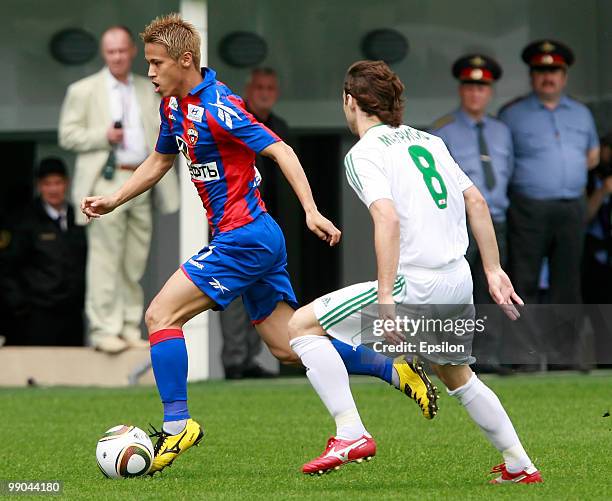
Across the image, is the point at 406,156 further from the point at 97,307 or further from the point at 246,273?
the point at 97,307

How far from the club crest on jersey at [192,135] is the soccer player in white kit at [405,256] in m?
0.99

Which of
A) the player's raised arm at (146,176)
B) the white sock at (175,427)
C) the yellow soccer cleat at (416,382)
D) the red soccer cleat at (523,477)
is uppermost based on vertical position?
the player's raised arm at (146,176)

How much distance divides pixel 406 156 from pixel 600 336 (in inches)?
294

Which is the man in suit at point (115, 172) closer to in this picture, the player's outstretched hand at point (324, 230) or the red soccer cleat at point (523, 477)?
the player's outstretched hand at point (324, 230)

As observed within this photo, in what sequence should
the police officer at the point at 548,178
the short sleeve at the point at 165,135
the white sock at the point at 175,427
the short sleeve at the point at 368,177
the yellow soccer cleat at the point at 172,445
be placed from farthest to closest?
the police officer at the point at 548,178 → the short sleeve at the point at 165,135 → the white sock at the point at 175,427 → the yellow soccer cleat at the point at 172,445 → the short sleeve at the point at 368,177

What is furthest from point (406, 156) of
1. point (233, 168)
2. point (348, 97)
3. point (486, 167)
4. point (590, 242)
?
point (590, 242)

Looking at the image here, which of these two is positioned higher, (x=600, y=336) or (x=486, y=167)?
(x=486, y=167)

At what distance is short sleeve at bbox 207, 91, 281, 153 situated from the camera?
7.42m

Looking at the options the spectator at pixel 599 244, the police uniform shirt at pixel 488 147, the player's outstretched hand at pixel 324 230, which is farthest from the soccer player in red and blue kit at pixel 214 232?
the spectator at pixel 599 244

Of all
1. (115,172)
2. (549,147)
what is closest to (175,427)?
(115,172)

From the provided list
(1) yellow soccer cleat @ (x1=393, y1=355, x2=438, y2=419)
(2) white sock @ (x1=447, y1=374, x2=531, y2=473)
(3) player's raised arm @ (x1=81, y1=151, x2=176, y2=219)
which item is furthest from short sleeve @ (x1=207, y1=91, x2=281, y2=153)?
(2) white sock @ (x1=447, y1=374, x2=531, y2=473)

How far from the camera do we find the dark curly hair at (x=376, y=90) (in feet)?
22.1

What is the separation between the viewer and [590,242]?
531 inches

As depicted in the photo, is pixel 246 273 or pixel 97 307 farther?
pixel 97 307
